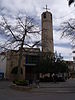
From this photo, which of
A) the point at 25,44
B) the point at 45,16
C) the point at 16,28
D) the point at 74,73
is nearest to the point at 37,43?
the point at 25,44

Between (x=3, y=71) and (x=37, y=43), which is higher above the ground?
(x=37, y=43)

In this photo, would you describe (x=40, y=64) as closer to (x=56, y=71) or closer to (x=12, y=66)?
(x=56, y=71)

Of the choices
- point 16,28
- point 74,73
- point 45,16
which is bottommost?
point 74,73

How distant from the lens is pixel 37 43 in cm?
3434

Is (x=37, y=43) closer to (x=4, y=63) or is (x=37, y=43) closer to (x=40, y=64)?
(x=40, y=64)

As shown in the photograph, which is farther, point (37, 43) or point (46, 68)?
point (46, 68)

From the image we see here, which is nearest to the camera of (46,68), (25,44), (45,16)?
(25,44)

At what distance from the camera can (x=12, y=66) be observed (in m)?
62.7

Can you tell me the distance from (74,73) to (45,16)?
47.1m

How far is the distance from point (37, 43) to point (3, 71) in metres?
30.8

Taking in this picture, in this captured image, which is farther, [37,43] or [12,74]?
[12,74]

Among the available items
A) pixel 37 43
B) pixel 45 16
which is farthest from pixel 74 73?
pixel 37 43

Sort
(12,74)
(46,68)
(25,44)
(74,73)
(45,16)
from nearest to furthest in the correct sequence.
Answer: (25,44)
(46,68)
(12,74)
(45,16)
(74,73)

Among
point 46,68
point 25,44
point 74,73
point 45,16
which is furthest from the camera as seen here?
point 74,73
